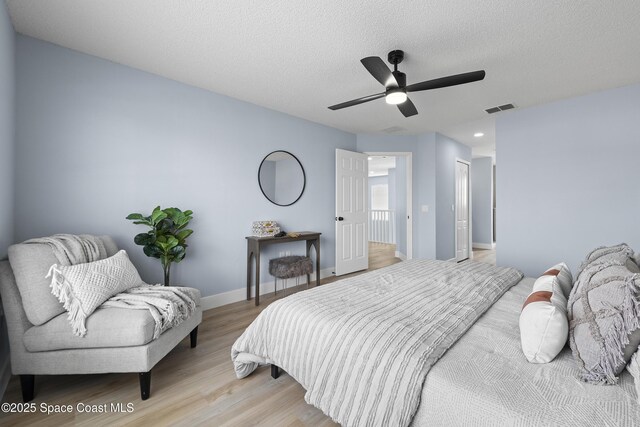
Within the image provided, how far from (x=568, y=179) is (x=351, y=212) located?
9.35ft

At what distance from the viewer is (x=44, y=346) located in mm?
1491

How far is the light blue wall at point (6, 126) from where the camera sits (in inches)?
67.6

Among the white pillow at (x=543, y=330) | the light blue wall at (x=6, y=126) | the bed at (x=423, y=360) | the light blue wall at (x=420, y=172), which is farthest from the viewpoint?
the light blue wall at (x=420, y=172)

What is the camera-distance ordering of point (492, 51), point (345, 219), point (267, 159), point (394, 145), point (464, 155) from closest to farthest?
point (492, 51) < point (267, 159) < point (345, 219) < point (394, 145) < point (464, 155)

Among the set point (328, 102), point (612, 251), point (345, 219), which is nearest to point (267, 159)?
point (328, 102)

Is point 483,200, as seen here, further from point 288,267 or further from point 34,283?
point 34,283

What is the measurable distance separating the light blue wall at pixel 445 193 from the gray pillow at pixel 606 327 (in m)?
3.94

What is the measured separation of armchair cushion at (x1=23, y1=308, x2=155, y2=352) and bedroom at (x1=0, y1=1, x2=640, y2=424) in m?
0.38

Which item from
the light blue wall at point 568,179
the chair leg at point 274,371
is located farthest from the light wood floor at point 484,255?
the chair leg at point 274,371

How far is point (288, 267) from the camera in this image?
337cm

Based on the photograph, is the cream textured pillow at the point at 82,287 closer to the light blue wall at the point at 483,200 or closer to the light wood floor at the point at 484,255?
the light wood floor at the point at 484,255

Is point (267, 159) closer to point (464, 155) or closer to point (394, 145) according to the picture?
point (394, 145)

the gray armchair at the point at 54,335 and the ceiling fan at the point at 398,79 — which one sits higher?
the ceiling fan at the point at 398,79

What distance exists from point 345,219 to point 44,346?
3.60m
